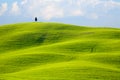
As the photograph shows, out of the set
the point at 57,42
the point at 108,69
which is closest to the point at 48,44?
the point at 57,42

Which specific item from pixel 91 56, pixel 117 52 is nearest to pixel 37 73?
pixel 91 56

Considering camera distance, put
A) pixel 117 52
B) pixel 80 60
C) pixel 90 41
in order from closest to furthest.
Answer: pixel 80 60 < pixel 117 52 < pixel 90 41

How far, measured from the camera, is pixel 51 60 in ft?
197

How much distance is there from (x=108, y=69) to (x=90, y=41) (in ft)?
76.4

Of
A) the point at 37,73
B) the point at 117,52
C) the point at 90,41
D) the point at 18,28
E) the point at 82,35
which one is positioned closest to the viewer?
the point at 37,73

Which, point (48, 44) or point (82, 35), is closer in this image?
point (48, 44)

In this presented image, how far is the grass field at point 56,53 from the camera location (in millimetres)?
49062

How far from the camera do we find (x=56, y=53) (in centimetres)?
6419

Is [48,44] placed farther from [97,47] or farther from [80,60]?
[80,60]

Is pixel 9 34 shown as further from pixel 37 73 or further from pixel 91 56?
pixel 37 73

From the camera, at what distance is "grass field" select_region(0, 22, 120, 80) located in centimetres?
4906

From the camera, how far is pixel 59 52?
66188mm

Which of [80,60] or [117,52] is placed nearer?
[80,60]

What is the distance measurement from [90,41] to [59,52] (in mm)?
10113
